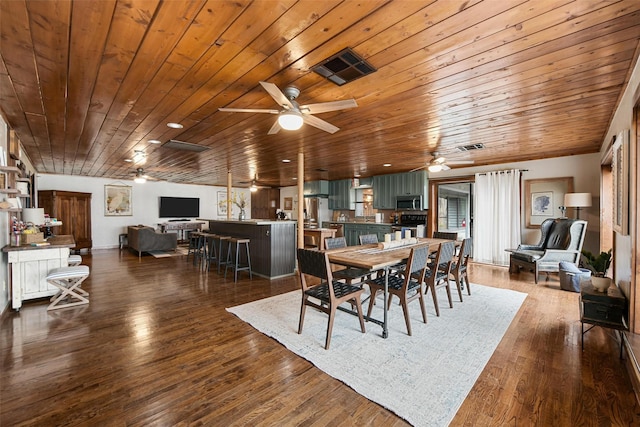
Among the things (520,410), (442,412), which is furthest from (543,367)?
(442,412)

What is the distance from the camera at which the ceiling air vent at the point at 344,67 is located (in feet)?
6.42

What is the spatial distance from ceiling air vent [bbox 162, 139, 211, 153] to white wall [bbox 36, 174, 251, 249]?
6.18 metres

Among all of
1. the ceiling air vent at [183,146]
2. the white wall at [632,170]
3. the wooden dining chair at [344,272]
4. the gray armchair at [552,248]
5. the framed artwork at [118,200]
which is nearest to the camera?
the white wall at [632,170]

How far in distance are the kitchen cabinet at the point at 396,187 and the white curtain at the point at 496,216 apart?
4.15 ft

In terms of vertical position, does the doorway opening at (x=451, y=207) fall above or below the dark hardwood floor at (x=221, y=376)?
above

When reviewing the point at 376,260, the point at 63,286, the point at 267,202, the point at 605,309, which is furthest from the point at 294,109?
the point at 267,202

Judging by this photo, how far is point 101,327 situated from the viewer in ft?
9.64

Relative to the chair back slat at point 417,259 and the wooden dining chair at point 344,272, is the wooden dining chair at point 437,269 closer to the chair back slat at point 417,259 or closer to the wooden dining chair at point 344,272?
the chair back slat at point 417,259

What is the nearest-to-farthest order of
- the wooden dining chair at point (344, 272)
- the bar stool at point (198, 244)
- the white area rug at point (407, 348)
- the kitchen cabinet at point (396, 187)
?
the white area rug at point (407, 348), the wooden dining chair at point (344, 272), the bar stool at point (198, 244), the kitchen cabinet at point (396, 187)

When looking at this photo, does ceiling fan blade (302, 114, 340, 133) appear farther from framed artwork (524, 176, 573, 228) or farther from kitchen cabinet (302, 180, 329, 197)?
kitchen cabinet (302, 180, 329, 197)

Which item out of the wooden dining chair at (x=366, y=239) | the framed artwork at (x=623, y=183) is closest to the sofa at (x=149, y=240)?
the wooden dining chair at (x=366, y=239)

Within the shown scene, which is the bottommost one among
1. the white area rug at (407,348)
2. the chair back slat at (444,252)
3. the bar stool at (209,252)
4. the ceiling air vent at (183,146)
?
the white area rug at (407,348)

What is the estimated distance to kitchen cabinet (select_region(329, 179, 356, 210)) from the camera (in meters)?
9.05

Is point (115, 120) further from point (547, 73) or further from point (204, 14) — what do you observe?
point (547, 73)
